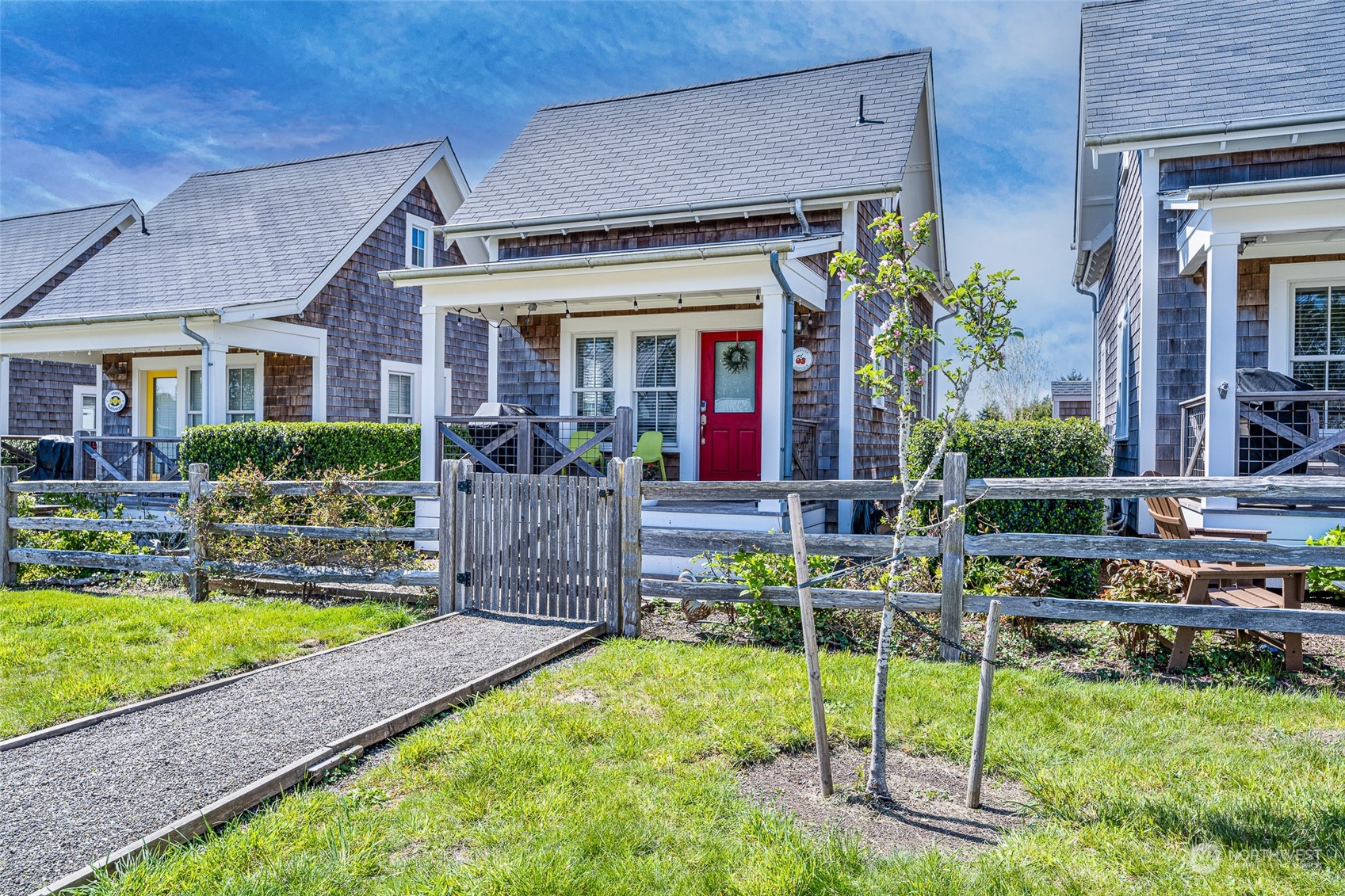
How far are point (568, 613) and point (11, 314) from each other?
17.0 m

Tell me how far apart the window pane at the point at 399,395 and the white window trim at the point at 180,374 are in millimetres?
2257

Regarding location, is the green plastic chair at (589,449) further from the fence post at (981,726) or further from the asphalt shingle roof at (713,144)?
the fence post at (981,726)

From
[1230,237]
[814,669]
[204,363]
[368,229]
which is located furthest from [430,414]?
[1230,237]

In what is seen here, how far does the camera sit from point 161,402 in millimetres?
16266

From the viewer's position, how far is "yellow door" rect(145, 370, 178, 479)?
53.0ft

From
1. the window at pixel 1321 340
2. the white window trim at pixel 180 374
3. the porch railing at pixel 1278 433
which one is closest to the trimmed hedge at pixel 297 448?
the white window trim at pixel 180 374

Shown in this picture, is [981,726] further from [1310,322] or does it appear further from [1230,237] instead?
[1310,322]

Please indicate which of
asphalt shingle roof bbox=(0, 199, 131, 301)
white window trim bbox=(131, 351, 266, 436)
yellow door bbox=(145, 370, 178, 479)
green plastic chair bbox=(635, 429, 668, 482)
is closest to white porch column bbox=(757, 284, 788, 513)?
green plastic chair bbox=(635, 429, 668, 482)

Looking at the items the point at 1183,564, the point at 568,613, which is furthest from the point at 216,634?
the point at 1183,564

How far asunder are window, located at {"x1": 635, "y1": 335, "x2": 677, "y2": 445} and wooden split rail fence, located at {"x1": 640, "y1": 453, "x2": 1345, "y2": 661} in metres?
5.12

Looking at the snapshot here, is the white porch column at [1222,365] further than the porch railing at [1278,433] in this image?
Yes

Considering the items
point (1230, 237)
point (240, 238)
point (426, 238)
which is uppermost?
point (426, 238)

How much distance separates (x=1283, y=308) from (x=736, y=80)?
8.71 metres

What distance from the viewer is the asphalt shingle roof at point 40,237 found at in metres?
17.7
